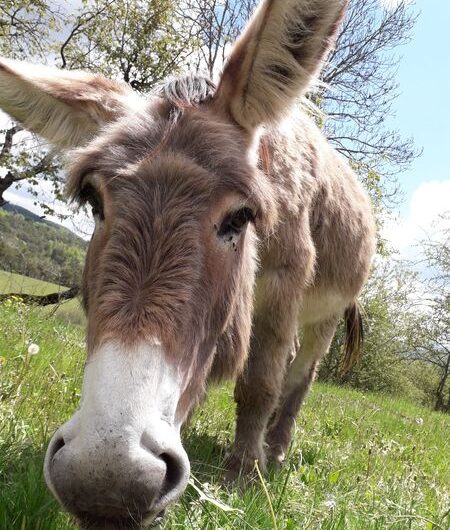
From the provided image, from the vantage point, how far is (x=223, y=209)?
2.27m

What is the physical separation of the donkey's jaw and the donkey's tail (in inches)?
193

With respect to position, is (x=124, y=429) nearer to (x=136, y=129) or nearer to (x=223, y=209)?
(x=223, y=209)

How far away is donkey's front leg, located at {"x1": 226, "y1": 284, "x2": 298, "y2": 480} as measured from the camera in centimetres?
370

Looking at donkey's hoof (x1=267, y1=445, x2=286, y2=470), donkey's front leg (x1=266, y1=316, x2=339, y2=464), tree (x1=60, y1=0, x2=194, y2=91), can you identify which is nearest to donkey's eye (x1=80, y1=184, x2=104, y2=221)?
donkey's hoof (x1=267, y1=445, x2=286, y2=470)

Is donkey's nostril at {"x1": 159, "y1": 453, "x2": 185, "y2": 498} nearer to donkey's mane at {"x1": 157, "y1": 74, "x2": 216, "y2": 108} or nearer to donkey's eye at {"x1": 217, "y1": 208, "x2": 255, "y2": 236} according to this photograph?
donkey's eye at {"x1": 217, "y1": 208, "x2": 255, "y2": 236}

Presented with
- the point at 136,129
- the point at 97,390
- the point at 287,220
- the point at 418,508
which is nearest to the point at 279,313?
the point at 287,220

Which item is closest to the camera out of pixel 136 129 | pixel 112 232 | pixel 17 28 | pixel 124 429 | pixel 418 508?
pixel 124 429

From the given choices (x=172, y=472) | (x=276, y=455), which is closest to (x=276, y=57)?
(x=172, y=472)

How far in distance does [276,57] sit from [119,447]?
75.6 inches

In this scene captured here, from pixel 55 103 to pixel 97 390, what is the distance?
2.00 metres

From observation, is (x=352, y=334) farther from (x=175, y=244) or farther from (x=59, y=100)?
(x=175, y=244)

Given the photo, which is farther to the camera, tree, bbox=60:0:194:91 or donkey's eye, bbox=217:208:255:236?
tree, bbox=60:0:194:91

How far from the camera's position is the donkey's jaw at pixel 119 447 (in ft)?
4.77

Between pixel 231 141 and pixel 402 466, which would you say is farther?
pixel 402 466
